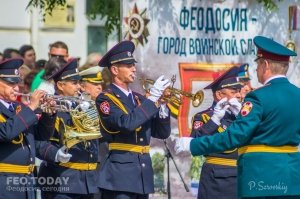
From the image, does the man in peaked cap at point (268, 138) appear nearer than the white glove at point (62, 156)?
Yes

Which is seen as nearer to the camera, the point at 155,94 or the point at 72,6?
the point at 155,94

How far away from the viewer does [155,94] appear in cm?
1144

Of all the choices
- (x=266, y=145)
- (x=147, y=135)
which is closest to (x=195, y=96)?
(x=147, y=135)

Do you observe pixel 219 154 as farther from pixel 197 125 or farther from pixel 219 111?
pixel 219 111

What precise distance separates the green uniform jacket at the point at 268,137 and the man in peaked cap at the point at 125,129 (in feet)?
4.42

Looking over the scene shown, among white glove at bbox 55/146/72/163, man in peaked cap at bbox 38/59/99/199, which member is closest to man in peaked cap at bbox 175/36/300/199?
white glove at bbox 55/146/72/163

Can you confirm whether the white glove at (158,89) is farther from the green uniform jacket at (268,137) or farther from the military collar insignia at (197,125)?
the green uniform jacket at (268,137)

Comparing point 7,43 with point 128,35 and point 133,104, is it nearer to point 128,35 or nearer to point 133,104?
point 128,35

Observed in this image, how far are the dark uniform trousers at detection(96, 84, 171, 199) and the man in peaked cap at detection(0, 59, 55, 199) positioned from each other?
2.22ft

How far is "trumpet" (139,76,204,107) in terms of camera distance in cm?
1195

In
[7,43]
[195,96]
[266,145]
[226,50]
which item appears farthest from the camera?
[7,43]

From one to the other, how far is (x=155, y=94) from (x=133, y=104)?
0.30 meters

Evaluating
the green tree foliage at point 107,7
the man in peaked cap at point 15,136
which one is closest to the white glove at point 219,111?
the man in peaked cap at point 15,136

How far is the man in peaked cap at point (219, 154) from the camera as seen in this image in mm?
12164
